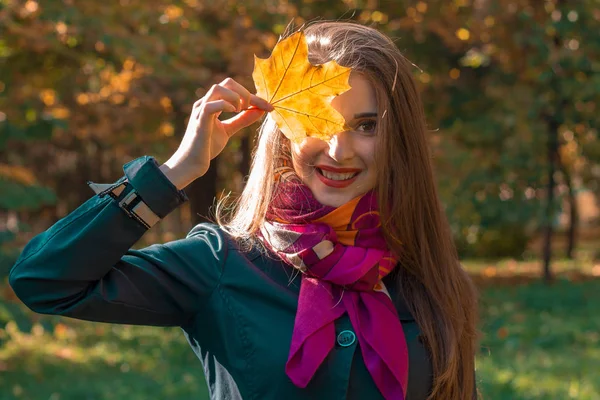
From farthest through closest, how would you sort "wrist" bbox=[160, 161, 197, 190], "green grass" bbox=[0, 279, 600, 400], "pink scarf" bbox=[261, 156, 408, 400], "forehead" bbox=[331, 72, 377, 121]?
1. "green grass" bbox=[0, 279, 600, 400]
2. "forehead" bbox=[331, 72, 377, 121]
3. "pink scarf" bbox=[261, 156, 408, 400]
4. "wrist" bbox=[160, 161, 197, 190]

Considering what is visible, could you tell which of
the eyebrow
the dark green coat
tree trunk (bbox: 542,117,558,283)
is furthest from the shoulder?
tree trunk (bbox: 542,117,558,283)

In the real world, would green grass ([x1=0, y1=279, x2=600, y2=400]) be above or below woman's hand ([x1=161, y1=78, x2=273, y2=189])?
below

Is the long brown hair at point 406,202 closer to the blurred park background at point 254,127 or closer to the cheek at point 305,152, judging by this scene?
the cheek at point 305,152

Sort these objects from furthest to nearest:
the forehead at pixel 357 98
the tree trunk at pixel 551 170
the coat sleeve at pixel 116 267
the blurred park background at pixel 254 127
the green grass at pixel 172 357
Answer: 1. the tree trunk at pixel 551 170
2. the blurred park background at pixel 254 127
3. the green grass at pixel 172 357
4. the forehead at pixel 357 98
5. the coat sleeve at pixel 116 267

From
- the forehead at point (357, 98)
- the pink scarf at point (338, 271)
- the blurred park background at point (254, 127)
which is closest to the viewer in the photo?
the pink scarf at point (338, 271)

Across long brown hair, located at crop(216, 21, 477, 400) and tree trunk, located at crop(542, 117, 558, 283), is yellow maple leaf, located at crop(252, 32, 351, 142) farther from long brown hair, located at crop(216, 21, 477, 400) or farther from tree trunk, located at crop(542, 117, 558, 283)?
tree trunk, located at crop(542, 117, 558, 283)

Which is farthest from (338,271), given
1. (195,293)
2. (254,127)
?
(254,127)

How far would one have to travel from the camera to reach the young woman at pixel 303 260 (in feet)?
5.73

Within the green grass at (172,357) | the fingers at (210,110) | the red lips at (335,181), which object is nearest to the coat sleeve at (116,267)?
the fingers at (210,110)

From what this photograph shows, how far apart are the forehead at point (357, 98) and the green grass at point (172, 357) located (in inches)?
111

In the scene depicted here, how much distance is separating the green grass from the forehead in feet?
9.23

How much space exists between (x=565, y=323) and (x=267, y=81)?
7845mm

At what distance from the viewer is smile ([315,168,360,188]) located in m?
2.05

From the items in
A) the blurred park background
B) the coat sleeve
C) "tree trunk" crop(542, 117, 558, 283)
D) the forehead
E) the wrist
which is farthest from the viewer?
"tree trunk" crop(542, 117, 558, 283)
